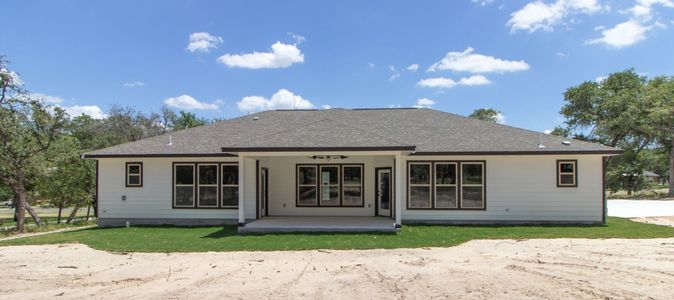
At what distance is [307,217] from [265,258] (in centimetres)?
631

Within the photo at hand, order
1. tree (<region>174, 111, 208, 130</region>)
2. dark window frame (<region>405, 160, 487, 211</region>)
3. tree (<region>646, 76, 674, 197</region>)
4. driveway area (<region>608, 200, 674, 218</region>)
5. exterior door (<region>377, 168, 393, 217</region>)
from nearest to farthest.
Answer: dark window frame (<region>405, 160, 487, 211</region>) < exterior door (<region>377, 168, 393, 217</region>) < driveway area (<region>608, 200, 674, 218</region>) < tree (<region>646, 76, 674, 197</region>) < tree (<region>174, 111, 208, 130</region>)

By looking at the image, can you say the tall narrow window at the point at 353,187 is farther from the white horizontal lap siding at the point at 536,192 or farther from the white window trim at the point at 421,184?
the white horizontal lap siding at the point at 536,192

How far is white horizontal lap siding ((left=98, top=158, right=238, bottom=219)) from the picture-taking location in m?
15.5

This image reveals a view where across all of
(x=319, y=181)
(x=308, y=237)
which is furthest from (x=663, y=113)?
(x=308, y=237)

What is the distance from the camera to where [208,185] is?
609 inches

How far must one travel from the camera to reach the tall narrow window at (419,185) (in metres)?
15.0

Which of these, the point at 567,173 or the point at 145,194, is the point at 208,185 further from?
the point at 567,173

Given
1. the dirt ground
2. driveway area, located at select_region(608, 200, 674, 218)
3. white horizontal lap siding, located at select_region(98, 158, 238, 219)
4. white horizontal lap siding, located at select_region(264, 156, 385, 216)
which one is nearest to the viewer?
the dirt ground

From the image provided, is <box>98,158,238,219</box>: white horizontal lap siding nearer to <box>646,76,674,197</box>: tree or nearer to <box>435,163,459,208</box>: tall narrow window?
<box>435,163,459,208</box>: tall narrow window

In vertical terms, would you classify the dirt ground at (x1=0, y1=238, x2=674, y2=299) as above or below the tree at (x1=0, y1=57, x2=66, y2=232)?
below

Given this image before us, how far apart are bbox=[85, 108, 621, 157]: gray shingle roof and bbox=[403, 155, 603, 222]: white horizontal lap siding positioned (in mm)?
526

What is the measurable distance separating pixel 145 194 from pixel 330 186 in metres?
6.54

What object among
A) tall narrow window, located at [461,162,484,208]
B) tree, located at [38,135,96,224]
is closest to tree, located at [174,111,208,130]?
tree, located at [38,135,96,224]

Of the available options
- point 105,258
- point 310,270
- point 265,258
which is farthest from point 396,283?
point 105,258
